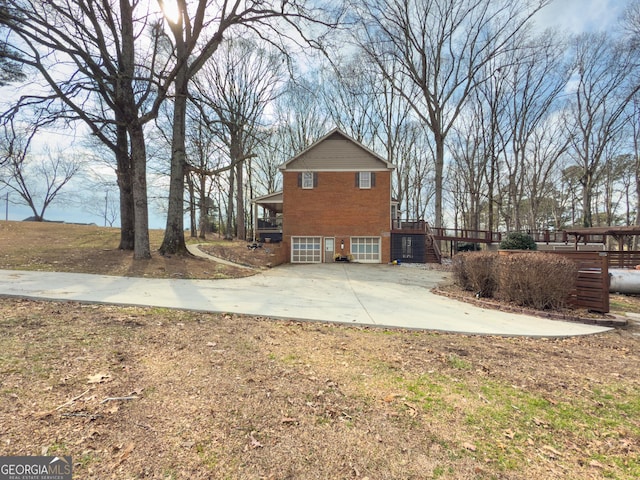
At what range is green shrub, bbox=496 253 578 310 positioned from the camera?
23.9ft

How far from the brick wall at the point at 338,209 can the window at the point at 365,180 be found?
213 mm

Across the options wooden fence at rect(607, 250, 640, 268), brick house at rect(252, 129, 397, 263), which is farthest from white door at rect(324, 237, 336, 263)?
wooden fence at rect(607, 250, 640, 268)

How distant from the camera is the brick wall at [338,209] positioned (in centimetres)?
2038

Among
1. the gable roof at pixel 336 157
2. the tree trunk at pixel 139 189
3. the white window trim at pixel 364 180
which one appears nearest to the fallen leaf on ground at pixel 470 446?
the tree trunk at pixel 139 189

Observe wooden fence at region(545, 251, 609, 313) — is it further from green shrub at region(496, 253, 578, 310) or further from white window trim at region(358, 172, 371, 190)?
white window trim at region(358, 172, 371, 190)

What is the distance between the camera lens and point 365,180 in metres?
20.6

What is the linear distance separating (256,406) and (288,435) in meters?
0.48

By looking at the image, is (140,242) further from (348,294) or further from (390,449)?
(390,449)

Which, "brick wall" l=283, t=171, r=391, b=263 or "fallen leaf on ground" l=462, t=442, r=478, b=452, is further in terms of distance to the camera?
"brick wall" l=283, t=171, r=391, b=263

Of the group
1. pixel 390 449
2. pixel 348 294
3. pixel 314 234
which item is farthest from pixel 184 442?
pixel 314 234

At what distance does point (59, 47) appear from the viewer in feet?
32.5

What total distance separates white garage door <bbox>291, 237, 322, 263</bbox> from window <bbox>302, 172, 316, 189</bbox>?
11.8ft

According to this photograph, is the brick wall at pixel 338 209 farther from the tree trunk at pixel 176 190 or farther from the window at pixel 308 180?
the tree trunk at pixel 176 190

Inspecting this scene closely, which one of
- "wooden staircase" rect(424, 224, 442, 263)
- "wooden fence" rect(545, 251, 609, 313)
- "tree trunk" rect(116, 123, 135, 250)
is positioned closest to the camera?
"wooden fence" rect(545, 251, 609, 313)
